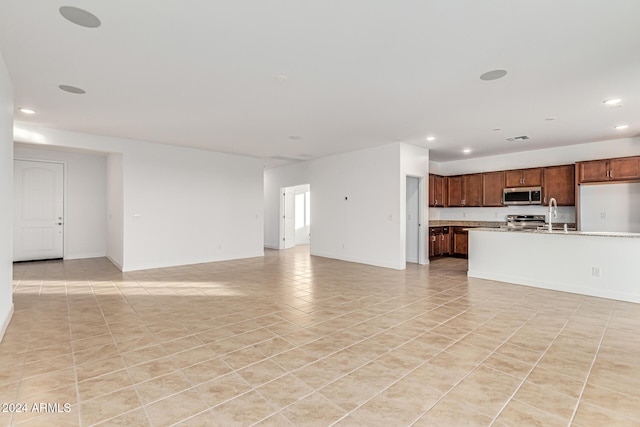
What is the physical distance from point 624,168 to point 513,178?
6.59 ft

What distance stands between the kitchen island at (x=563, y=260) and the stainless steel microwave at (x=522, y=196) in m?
2.45

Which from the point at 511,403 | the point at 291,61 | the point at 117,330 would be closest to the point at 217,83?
the point at 291,61

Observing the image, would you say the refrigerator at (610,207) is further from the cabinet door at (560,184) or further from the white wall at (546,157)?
the white wall at (546,157)

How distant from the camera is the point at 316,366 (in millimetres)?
2566

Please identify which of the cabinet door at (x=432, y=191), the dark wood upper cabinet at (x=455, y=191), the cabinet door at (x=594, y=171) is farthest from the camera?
the dark wood upper cabinet at (x=455, y=191)

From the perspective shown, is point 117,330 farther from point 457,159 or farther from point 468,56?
point 457,159

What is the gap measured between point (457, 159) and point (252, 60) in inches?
296

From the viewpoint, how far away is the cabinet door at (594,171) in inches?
249

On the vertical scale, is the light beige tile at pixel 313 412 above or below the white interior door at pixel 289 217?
below

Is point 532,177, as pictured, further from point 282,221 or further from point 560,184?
point 282,221

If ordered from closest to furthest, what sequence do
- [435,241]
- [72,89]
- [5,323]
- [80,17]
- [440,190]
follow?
[80,17], [5,323], [72,89], [435,241], [440,190]

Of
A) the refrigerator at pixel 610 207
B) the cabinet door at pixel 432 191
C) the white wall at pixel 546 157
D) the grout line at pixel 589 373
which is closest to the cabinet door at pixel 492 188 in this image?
the white wall at pixel 546 157

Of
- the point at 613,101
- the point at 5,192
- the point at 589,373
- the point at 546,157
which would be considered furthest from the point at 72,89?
A: the point at 546,157

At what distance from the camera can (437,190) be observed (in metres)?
8.82
